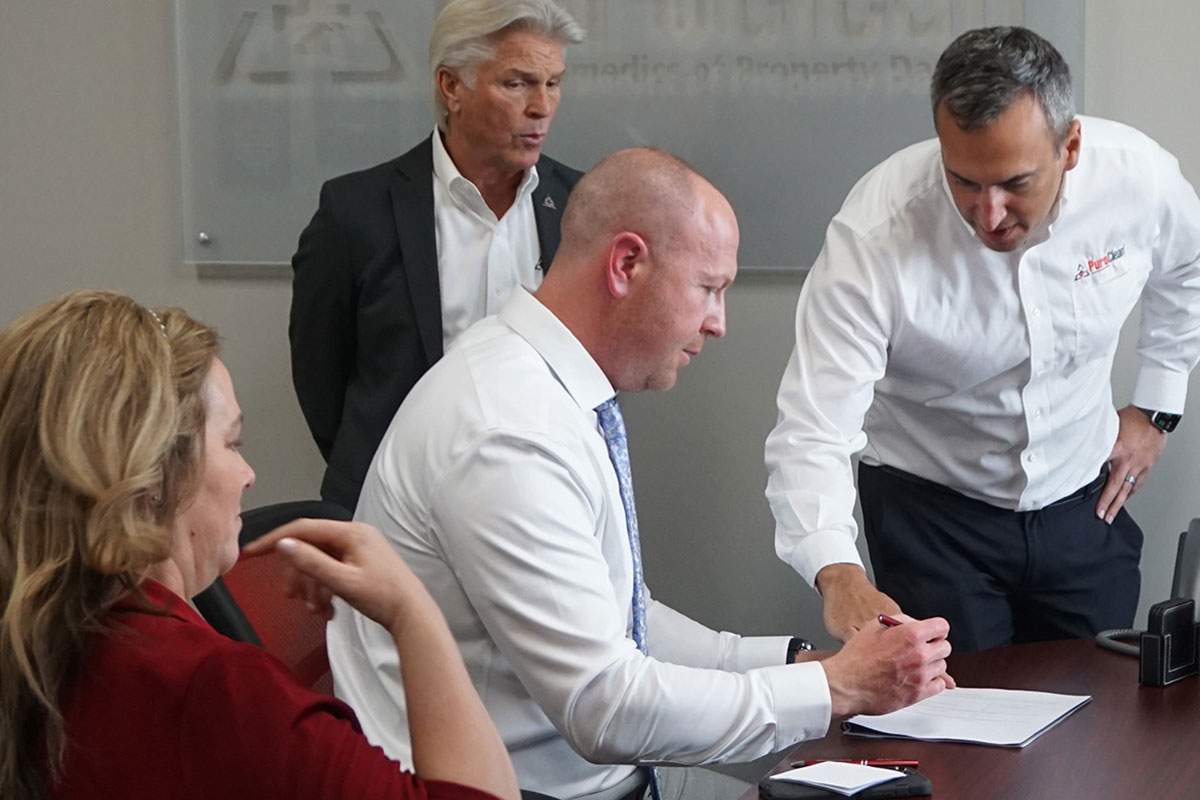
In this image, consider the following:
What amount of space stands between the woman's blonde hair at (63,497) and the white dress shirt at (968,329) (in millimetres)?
1359

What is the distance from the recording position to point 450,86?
3.08m

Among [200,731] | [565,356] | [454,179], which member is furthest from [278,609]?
[454,179]

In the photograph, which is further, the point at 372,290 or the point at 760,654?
the point at 372,290

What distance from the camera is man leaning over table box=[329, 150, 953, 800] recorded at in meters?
1.79

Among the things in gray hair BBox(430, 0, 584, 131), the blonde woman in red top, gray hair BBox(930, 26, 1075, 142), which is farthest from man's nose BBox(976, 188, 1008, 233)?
the blonde woman in red top

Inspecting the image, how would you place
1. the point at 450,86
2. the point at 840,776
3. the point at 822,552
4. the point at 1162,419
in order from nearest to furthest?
the point at 840,776, the point at 822,552, the point at 1162,419, the point at 450,86

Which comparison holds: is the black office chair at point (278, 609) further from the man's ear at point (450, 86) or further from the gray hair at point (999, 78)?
the man's ear at point (450, 86)

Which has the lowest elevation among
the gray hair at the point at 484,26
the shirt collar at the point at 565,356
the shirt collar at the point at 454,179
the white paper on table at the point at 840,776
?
the white paper on table at the point at 840,776

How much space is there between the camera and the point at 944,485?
2.70 metres

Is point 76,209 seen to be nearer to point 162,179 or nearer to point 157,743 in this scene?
point 162,179

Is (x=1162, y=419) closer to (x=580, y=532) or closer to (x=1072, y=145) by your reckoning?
(x=1072, y=145)

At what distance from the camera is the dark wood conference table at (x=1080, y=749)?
1.71 m

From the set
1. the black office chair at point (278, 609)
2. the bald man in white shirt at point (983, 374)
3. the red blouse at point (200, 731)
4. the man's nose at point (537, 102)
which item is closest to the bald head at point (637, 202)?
the black office chair at point (278, 609)

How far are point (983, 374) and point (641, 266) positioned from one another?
2.99ft
